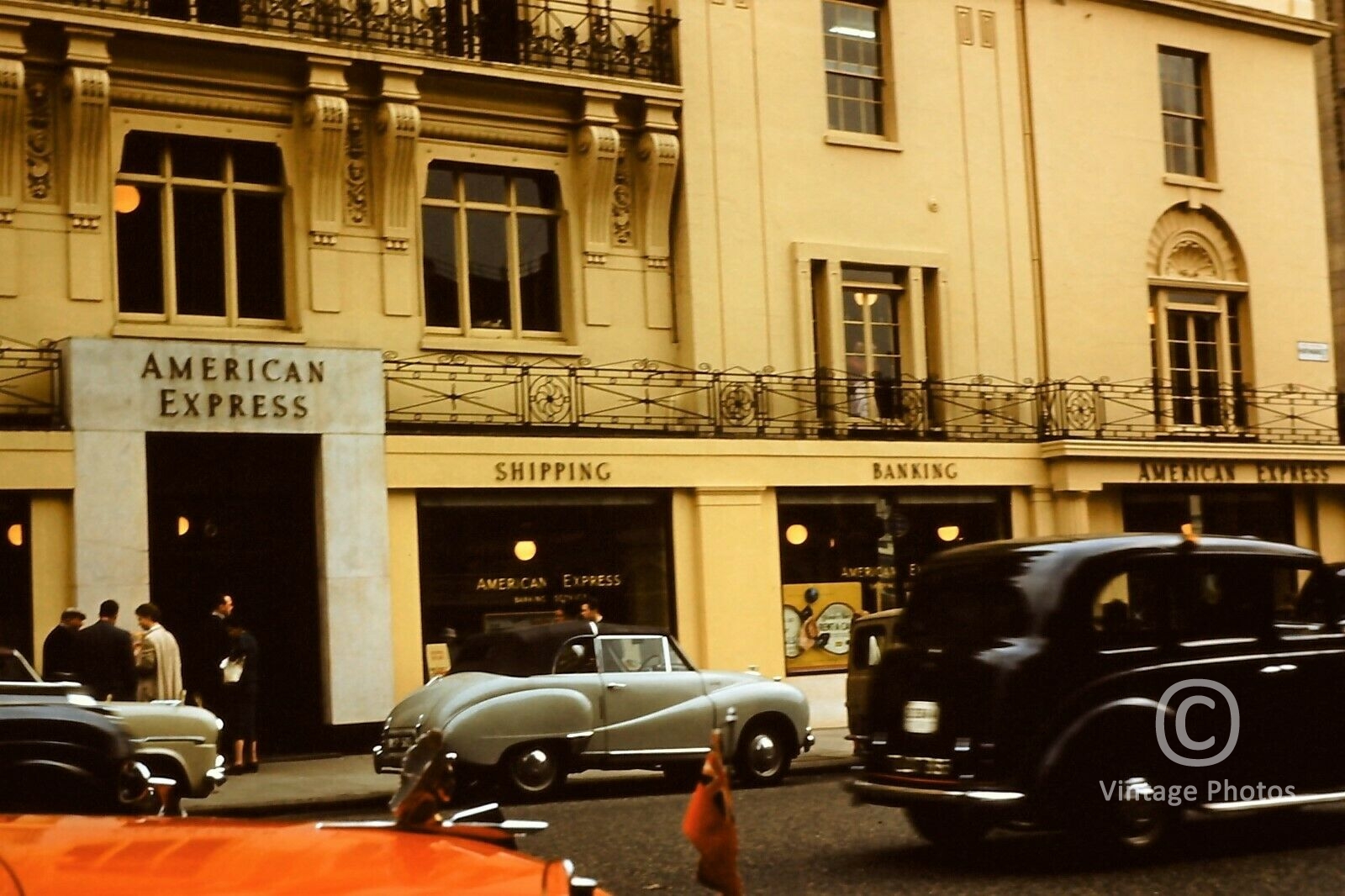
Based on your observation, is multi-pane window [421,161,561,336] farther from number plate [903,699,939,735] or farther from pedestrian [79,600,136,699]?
number plate [903,699,939,735]

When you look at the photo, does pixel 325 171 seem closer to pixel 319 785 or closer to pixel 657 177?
pixel 657 177

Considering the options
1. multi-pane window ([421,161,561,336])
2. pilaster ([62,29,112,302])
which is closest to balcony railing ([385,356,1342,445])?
multi-pane window ([421,161,561,336])

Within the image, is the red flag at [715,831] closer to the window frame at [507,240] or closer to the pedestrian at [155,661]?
the pedestrian at [155,661]

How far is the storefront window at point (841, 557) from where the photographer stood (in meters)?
23.6

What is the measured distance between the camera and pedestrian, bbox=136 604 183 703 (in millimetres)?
17844

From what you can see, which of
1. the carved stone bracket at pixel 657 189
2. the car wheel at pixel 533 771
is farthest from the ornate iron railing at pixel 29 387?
the carved stone bracket at pixel 657 189

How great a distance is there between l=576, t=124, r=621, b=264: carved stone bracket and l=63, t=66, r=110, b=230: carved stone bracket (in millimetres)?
5947

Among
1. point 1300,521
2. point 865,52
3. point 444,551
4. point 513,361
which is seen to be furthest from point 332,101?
point 1300,521

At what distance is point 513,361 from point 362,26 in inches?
173

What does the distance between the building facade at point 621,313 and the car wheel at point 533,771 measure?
4.65m

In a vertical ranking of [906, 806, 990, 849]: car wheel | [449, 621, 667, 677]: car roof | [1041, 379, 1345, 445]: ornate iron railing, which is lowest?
[906, 806, 990, 849]: car wheel

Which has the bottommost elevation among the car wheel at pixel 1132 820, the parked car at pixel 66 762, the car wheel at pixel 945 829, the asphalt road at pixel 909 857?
the asphalt road at pixel 909 857

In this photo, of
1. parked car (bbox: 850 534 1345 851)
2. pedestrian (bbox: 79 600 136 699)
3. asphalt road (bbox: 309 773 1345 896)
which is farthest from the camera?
pedestrian (bbox: 79 600 136 699)

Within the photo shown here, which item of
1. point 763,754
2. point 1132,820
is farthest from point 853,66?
point 1132,820
